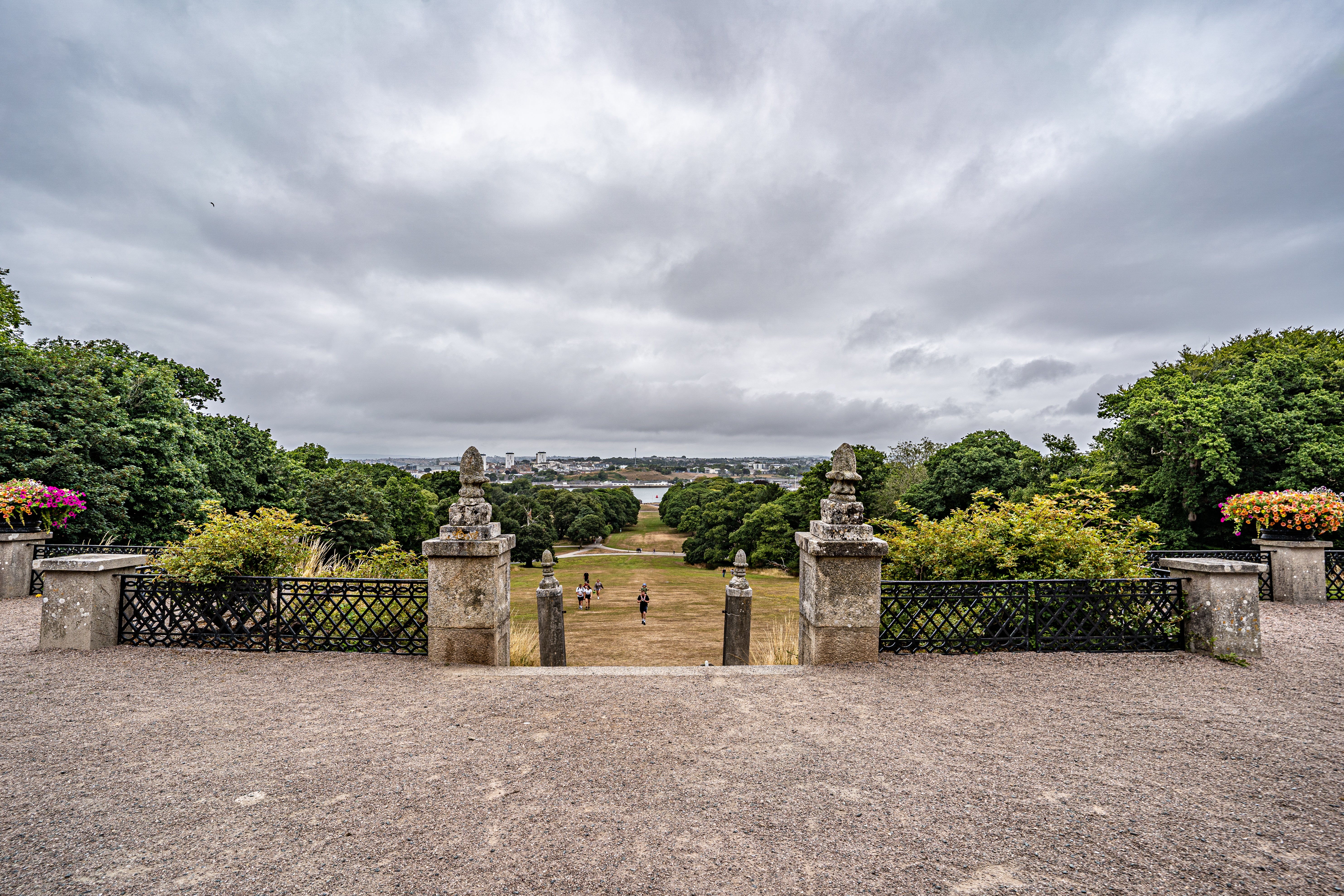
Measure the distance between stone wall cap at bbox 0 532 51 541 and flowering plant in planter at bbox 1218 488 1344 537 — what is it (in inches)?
790

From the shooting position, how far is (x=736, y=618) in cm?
850

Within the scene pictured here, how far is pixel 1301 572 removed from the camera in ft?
28.9

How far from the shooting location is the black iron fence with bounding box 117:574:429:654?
6090 mm

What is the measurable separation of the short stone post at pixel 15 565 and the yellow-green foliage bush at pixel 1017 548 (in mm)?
13747

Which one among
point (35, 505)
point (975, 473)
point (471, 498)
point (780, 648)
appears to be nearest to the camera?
point (471, 498)

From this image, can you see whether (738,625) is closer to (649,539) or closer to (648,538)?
(649,539)

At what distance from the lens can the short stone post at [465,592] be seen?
5.55 meters

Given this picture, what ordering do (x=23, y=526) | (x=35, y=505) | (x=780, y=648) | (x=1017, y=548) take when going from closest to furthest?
1. (x=1017, y=548)
2. (x=780, y=648)
3. (x=35, y=505)
4. (x=23, y=526)

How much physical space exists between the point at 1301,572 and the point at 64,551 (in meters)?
21.0

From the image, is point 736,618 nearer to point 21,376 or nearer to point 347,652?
point 347,652

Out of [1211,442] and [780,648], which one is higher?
[1211,442]

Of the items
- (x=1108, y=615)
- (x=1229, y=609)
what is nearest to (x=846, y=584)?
(x=1108, y=615)

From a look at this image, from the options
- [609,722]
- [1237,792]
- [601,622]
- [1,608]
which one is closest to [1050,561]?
[1237,792]

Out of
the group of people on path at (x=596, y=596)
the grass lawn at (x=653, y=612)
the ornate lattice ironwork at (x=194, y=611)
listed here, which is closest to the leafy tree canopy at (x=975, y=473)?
the grass lawn at (x=653, y=612)
